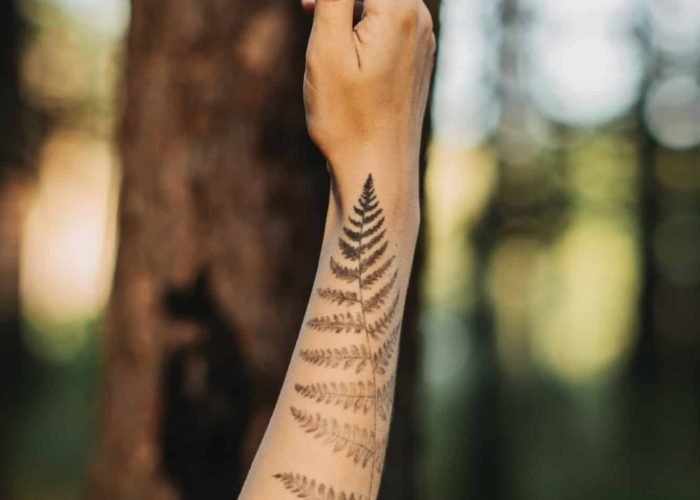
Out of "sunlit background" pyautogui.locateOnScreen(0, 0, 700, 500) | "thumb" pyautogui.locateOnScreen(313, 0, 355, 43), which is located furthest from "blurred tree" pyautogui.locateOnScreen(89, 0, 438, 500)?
"sunlit background" pyautogui.locateOnScreen(0, 0, 700, 500)

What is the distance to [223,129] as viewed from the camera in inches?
79.8

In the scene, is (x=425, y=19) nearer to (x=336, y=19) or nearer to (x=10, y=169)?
(x=336, y=19)

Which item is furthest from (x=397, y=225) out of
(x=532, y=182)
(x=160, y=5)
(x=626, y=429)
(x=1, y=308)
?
(x=626, y=429)

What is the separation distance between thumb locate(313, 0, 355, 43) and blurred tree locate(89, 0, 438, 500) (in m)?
0.82

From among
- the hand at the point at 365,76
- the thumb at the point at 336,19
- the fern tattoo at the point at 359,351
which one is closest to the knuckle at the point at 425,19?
the hand at the point at 365,76

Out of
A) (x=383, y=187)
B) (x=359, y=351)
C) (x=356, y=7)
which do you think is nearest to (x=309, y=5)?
(x=356, y=7)

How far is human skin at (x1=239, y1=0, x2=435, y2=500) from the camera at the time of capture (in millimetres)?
1187

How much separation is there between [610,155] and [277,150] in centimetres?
1488

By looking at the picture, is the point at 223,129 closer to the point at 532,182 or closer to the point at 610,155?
the point at 532,182

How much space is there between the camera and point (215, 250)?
2.02 meters

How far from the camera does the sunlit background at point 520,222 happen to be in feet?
46.6

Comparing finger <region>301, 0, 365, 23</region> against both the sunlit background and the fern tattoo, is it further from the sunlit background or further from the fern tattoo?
the sunlit background

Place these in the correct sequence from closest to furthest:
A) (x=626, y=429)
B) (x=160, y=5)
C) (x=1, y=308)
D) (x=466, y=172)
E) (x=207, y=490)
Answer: (x=207, y=490), (x=160, y=5), (x=1, y=308), (x=466, y=172), (x=626, y=429)

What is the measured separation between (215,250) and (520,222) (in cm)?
1406
